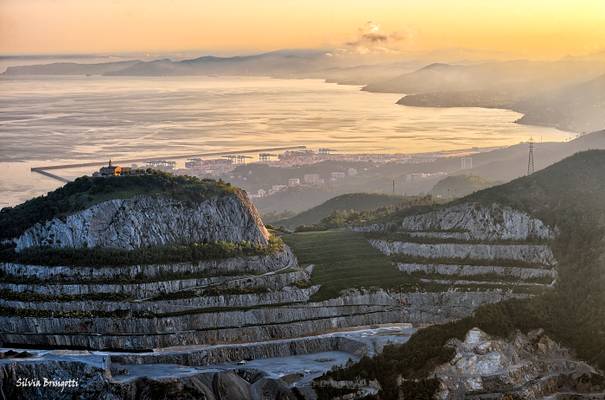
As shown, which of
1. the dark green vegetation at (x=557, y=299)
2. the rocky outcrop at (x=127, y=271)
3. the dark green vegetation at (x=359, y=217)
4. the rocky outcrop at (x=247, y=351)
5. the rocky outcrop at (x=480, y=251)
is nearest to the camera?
the dark green vegetation at (x=557, y=299)

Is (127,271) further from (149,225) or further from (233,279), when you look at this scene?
(233,279)

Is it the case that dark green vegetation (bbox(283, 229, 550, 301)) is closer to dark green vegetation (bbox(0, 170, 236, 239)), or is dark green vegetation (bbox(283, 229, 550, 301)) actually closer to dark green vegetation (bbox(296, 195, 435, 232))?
dark green vegetation (bbox(296, 195, 435, 232))

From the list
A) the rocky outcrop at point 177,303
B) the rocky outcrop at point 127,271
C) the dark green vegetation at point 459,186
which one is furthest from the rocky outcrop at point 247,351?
the dark green vegetation at point 459,186

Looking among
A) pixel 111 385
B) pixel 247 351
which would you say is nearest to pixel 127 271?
pixel 247 351

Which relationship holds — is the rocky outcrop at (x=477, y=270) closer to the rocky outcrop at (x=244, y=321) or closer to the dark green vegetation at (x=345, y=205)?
the rocky outcrop at (x=244, y=321)

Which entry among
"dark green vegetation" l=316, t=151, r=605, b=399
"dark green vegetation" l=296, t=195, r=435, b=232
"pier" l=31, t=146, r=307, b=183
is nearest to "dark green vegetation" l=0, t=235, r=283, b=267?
"dark green vegetation" l=316, t=151, r=605, b=399

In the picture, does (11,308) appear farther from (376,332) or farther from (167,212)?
(376,332)
